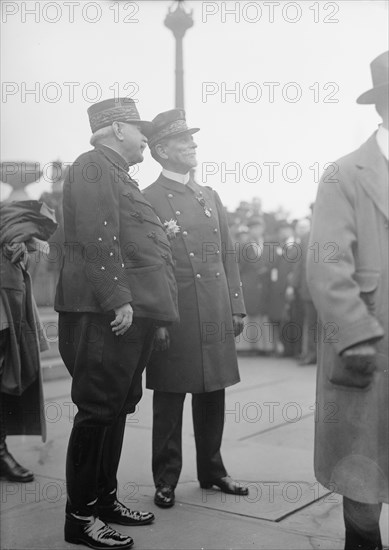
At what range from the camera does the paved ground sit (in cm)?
312

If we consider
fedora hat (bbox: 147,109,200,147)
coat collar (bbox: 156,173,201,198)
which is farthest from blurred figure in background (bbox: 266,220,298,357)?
fedora hat (bbox: 147,109,200,147)

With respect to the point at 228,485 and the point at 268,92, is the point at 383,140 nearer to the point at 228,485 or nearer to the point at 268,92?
the point at 268,92

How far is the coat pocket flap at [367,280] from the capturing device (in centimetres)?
261

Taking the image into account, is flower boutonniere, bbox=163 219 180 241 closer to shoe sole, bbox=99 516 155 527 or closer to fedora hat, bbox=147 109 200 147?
fedora hat, bbox=147 109 200 147

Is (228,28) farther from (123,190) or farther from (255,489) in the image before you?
(255,489)

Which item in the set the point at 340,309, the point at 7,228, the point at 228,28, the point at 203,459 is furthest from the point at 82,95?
the point at 203,459

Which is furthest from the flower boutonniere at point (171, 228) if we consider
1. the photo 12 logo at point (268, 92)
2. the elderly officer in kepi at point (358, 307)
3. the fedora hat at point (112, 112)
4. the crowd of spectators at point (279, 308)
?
the crowd of spectators at point (279, 308)

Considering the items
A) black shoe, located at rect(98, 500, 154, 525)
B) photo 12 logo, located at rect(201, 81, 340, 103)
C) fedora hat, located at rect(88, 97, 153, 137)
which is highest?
photo 12 logo, located at rect(201, 81, 340, 103)

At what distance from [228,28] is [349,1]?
0.51 meters

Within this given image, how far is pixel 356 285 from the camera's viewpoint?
100 inches

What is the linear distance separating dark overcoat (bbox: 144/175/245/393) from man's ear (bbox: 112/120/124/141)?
36 cm

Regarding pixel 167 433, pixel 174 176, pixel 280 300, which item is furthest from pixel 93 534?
pixel 280 300

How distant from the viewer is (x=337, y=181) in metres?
2.67

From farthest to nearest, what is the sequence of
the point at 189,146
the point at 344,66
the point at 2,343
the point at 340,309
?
the point at 2,343, the point at 189,146, the point at 344,66, the point at 340,309
